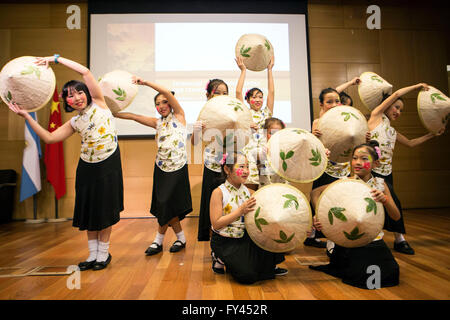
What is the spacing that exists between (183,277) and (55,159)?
3199 millimetres

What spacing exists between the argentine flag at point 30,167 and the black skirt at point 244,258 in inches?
130

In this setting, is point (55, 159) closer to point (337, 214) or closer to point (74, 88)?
point (74, 88)

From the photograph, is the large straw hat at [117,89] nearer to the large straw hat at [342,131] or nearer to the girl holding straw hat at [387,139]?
the large straw hat at [342,131]

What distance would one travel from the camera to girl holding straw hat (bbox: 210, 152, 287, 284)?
1.71 m

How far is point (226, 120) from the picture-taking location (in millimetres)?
1791

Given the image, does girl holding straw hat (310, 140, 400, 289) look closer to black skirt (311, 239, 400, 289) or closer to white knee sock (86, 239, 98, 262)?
black skirt (311, 239, 400, 289)

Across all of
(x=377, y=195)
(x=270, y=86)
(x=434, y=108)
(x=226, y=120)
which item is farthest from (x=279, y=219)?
(x=434, y=108)

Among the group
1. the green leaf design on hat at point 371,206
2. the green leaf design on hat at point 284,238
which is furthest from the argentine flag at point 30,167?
the green leaf design on hat at point 371,206

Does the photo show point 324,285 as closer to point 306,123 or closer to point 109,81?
point 109,81

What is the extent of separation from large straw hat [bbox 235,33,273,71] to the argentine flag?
3163 millimetres

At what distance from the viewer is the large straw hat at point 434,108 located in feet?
7.70

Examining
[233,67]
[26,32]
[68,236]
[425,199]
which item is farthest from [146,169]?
[425,199]

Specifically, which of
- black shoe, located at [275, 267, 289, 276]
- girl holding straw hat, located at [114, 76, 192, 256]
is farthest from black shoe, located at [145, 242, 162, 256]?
black shoe, located at [275, 267, 289, 276]
